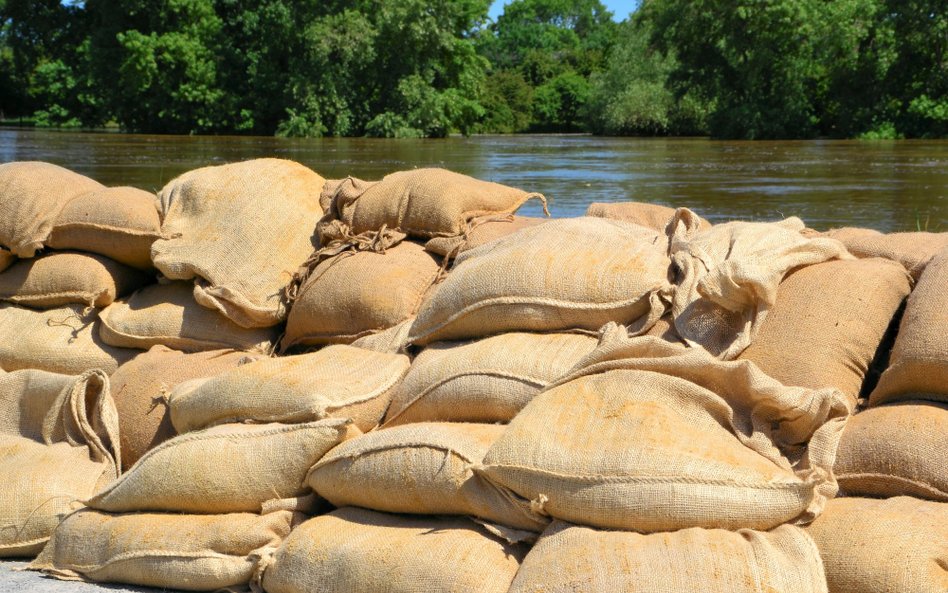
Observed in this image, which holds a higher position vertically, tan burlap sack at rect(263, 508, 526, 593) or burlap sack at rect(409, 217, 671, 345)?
burlap sack at rect(409, 217, 671, 345)

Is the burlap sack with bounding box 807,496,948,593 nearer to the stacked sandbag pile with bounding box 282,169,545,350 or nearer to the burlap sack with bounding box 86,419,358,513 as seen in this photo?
the burlap sack with bounding box 86,419,358,513

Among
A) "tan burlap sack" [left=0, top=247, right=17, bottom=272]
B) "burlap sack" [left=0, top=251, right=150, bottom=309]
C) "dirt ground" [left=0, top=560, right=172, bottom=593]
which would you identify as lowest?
"dirt ground" [left=0, top=560, right=172, bottom=593]

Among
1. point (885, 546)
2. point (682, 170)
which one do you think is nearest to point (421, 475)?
point (885, 546)

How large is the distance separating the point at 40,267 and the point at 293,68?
28311 millimetres

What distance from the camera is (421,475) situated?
255 cm

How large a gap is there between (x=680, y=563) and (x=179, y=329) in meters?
2.23

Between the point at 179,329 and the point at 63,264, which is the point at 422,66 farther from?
the point at 179,329

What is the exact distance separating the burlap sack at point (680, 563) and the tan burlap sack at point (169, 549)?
788mm

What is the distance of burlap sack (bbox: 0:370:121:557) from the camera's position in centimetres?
308

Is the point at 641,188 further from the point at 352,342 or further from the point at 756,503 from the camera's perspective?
the point at 756,503

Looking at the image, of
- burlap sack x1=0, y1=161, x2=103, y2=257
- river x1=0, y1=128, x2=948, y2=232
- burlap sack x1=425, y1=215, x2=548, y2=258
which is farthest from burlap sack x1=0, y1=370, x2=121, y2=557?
river x1=0, y1=128, x2=948, y2=232

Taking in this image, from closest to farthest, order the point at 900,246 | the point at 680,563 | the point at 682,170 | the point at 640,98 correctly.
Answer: the point at 680,563 → the point at 900,246 → the point at 682,170 → the point at 640,98

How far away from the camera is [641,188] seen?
1302 centimetres

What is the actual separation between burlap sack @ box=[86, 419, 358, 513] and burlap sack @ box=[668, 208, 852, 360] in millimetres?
913
